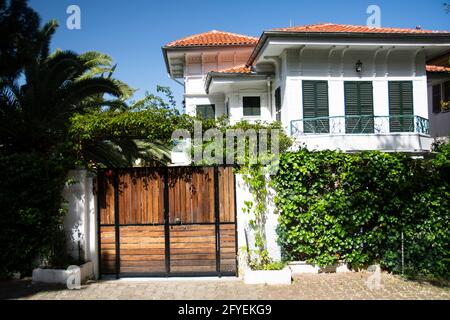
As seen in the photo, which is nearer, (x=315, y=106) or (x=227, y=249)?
(x=227, y=249)

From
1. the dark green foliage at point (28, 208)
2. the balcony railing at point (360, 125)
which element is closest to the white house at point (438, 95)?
the balcony railing at point (360, 125)

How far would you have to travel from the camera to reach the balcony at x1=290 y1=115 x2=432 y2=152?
1448 cm

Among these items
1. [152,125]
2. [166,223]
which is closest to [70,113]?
[152,125]

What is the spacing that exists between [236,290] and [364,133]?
1015 centimetres

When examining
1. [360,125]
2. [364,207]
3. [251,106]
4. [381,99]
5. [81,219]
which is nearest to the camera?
[364,207]

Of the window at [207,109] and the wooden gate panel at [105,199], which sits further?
the window at [207,109]

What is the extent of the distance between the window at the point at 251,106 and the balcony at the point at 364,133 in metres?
3.29

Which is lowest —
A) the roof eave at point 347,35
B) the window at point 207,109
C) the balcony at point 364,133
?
the balcony at point 364,133

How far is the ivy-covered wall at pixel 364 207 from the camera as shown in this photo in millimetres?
7613

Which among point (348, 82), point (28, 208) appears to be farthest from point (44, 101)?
point (348, 82)

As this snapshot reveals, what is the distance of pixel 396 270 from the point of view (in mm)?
7617

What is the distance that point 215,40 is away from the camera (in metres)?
21.5

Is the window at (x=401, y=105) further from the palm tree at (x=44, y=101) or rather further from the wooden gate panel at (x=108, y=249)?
the wooden gate panel at (x=108, y=249)

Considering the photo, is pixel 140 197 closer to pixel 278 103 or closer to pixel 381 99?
pixel 278 103
